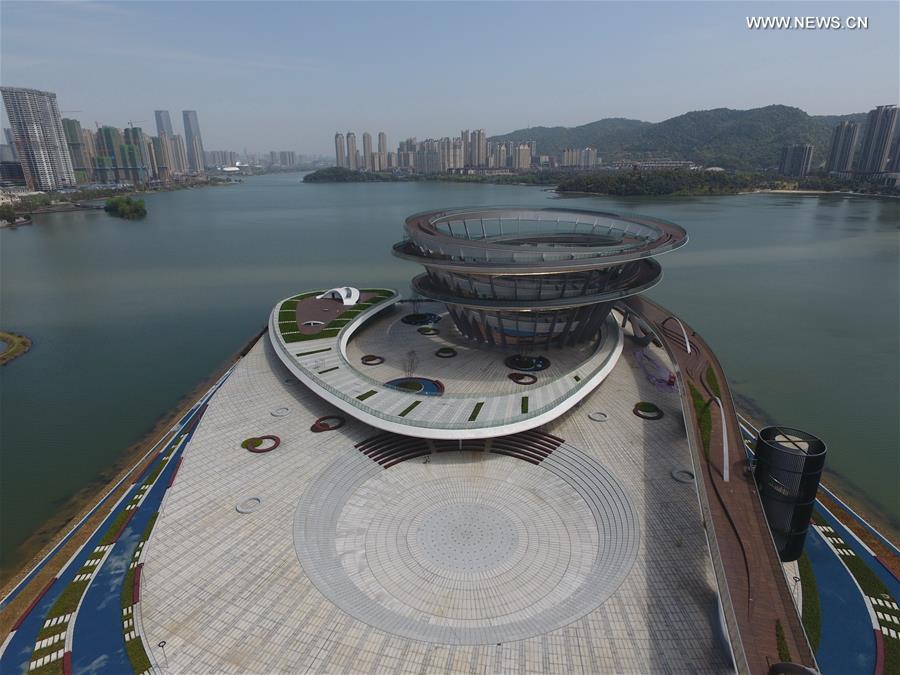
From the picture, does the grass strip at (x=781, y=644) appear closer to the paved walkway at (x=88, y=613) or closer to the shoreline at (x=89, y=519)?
the shoreline at (x=89, y=519)

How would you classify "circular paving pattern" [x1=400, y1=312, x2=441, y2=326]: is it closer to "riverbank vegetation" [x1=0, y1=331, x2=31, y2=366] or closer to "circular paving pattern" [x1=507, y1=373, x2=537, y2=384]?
"circular paving pattern" [x1=507, y1=373, x2=537, y2=384]

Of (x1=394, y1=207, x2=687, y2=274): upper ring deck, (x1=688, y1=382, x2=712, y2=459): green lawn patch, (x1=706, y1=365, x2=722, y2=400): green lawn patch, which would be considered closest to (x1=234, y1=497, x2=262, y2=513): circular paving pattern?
(x1=394, y1=207, x2=687, y2=274): upper ring deck

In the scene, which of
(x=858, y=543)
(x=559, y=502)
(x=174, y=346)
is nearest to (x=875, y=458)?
(x=858, y=543)

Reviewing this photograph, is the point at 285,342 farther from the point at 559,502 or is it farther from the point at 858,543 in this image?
the point at 858,543

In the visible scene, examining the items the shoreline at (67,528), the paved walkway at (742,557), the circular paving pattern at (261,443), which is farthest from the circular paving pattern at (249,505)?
the paved walkway at (742,557)

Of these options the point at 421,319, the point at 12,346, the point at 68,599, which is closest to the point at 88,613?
the point at 68,599

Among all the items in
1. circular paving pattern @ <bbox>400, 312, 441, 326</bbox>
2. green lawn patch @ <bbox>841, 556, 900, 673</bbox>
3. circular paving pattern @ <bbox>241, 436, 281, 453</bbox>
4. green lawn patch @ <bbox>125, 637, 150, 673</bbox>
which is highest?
circular paving pattern @ <bbox>400, 312, 441, 326</bbox>
